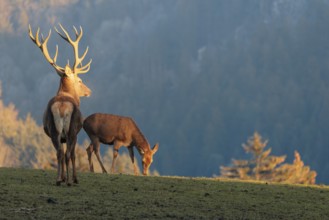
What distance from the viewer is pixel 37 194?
1705cm

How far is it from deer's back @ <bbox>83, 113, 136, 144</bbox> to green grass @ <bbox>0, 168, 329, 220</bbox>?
25.9 ft

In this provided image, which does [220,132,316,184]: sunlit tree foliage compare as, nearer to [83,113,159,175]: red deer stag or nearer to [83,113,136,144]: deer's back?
[83,113,159,175]: red deer stag

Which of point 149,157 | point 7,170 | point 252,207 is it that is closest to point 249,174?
point 149,157

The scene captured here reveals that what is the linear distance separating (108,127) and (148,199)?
1289cm

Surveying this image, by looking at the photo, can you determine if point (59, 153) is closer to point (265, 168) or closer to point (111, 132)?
point (111, 132)

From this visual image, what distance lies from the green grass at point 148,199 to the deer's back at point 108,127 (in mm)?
7889

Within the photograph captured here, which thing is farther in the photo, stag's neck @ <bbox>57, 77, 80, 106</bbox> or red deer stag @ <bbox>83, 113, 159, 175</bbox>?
red deer stag @ <bbox>83, 113, 159, 175</bbox>

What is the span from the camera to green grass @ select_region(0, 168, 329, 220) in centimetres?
1538

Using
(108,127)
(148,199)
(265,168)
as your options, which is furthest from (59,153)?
(265,168)

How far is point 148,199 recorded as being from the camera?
17375 mm

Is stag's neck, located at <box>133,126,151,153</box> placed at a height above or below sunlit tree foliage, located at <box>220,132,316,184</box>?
below

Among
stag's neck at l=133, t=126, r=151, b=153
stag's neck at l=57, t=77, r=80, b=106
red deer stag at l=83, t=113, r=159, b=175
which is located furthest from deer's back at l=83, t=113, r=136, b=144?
stag's neck at l=57, t=77, r=80, b=106

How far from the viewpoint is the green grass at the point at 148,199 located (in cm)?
1538

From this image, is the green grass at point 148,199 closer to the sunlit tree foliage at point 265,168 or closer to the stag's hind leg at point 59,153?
the stag's hind leg at point 59,153
